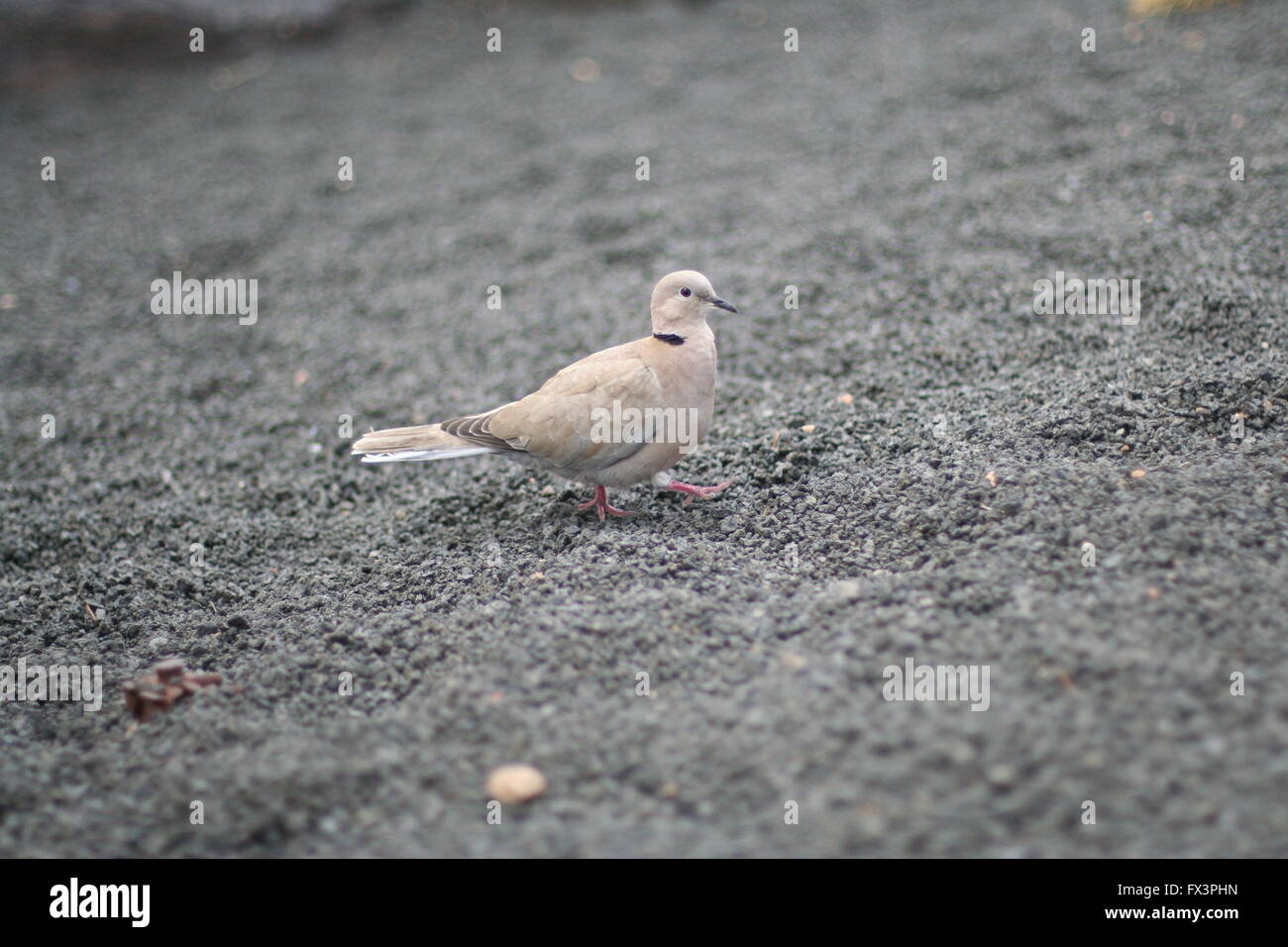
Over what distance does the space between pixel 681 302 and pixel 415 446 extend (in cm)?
122

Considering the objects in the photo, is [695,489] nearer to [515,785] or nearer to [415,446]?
[415,446]

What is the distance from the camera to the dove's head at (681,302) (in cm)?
385

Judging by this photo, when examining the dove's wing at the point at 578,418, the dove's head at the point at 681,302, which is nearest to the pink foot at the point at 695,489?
the dove's wing at the point at 578,418

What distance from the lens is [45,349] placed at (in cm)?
595

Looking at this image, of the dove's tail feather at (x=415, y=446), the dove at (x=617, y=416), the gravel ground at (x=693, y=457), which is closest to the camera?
the gravel ground at (x=693, y=457)

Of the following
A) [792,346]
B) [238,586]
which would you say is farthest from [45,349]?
[792,346]

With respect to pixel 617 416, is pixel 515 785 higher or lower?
lower

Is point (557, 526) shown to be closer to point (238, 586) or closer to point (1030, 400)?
point (238, 586)

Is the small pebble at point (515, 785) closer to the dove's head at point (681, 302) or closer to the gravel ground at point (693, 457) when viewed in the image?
the gravel ground at point (693, 457)

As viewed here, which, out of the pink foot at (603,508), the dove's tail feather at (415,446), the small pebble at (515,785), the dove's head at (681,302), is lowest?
the small pebble at (515,785)

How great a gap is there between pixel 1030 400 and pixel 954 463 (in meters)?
0.64

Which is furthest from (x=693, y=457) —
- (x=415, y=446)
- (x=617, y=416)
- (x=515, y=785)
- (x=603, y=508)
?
(x=515, y=785)

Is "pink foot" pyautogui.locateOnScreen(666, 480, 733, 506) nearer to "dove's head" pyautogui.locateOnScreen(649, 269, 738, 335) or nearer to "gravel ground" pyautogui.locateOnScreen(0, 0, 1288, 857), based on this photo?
"gravel ground" pyautogui.locateOnScreen(0, 0, 1288, 857)

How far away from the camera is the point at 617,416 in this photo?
Answer: 3.71 metres
